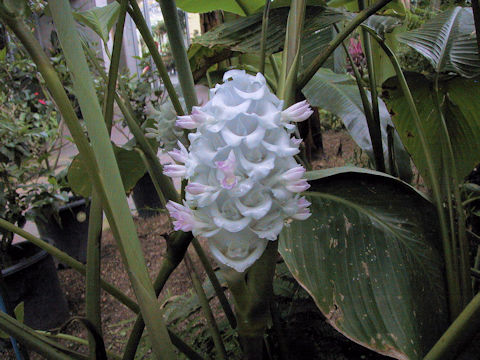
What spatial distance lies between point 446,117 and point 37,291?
151 cm

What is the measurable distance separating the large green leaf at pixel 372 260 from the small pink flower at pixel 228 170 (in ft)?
0.96

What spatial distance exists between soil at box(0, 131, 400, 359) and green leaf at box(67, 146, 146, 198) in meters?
0.38

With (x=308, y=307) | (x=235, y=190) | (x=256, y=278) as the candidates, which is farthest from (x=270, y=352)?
(x=235, y=190)

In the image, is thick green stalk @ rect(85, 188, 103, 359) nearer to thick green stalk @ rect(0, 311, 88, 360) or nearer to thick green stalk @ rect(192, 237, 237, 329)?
thick green stalk @ rect(0, 311, 88, 360)

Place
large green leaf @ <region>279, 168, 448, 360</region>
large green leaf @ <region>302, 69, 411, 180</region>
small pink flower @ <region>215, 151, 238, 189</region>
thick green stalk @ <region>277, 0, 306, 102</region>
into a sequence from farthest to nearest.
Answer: large green leaf @ <region>302, 69, 411, 180</region>
large green leaf @ <region>279, 168, 448, 360</region>
thick green stalk @ <region>277, 0, 306, 102</region>
small pink flower @ <region>215, 151, 238, 189</region>

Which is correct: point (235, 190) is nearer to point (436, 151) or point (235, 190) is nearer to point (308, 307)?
point (308, 307)

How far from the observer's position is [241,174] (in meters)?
0.32

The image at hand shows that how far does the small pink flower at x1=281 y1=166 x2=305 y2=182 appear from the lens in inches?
12.3

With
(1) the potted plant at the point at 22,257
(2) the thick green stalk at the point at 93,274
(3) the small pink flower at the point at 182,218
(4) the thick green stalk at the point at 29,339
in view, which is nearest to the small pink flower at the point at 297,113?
(3) the small pink flower at the point at 182,218

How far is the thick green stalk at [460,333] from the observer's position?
1.17ft

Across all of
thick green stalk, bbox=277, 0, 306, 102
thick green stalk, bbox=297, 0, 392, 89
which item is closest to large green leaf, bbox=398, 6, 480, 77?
thick green stalk, bbox=297, 0, 392, 89

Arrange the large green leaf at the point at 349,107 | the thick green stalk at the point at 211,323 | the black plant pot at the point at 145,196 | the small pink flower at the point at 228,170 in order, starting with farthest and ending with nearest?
1. the black plant pot at the point at 145,196
2. the large green leaf at the point at 349,107
3. the thick green stalk at the point at 211,323
4. the small pink flower at the point at 228,170

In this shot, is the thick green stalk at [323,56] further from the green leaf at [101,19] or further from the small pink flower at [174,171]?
the green leaf at [101,19]

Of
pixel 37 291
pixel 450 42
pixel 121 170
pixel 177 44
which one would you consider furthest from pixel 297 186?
pixel 37 291
